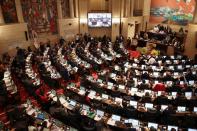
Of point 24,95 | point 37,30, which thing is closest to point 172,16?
point 37,30

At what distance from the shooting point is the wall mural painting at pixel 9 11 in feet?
65.1

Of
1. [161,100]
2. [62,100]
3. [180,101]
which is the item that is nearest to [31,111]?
[62,100]

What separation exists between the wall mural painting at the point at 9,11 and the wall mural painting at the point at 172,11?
59.8 feet

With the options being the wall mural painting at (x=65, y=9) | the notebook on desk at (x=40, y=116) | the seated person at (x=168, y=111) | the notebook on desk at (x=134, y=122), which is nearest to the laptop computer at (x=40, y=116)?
the notebook on desk at (x=40, y=116)

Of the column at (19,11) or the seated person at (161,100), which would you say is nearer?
the seated person at (161,100)

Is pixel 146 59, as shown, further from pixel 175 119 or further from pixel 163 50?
pixel 175 119

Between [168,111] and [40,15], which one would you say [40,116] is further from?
[40,15]

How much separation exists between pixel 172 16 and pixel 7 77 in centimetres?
2169

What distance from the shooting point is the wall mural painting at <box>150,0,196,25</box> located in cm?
2492

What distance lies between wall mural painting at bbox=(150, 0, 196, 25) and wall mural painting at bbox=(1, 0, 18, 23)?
1823 cm

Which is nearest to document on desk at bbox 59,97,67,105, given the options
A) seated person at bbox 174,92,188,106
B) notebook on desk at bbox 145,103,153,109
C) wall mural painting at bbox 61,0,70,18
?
notebook on desk at bbox 145,103,153,109

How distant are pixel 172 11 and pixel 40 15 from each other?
16.8 m

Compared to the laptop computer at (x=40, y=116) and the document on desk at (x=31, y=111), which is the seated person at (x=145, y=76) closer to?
the laptop computer at (x=40, y=116)

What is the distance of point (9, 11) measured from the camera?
20.3 meters
